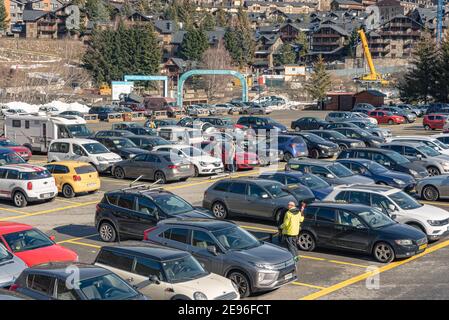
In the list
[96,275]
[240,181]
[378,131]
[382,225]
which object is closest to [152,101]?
[378,131]

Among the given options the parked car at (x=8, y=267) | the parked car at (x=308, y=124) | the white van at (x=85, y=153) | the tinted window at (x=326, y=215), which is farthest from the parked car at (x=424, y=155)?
the parked car at (x=8, y=267)

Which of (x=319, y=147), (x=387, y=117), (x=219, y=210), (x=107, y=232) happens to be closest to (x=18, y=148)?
(x=319, y=147)

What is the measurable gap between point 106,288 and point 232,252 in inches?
139

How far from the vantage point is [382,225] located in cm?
1642

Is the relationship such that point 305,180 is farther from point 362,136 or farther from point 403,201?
point 362,136

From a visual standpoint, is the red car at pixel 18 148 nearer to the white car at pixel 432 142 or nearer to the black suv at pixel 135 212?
the black suv at pixel 135 212

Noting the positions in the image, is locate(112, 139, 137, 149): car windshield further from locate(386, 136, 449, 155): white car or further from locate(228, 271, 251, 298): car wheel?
locate(228, 271, 251, 298): car wheel

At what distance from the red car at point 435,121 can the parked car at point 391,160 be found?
73.6 ft

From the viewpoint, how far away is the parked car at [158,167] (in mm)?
27188

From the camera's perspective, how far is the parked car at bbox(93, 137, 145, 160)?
3172 centimetres

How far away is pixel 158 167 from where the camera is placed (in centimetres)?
2723
